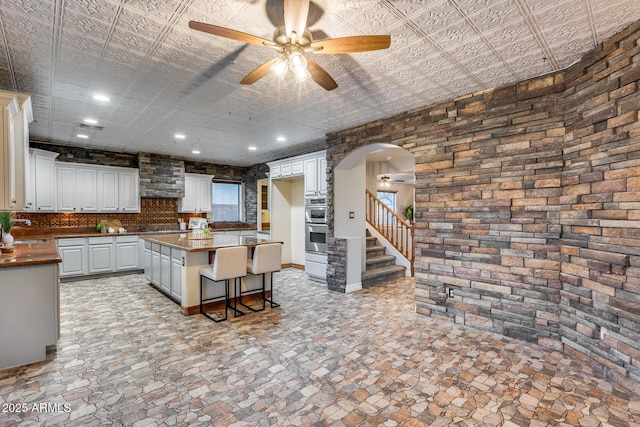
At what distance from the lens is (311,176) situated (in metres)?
6.09

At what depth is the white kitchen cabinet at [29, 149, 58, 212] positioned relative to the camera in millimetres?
5688

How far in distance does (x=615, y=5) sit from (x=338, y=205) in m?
3.95

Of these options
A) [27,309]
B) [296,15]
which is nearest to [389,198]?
[296,15]

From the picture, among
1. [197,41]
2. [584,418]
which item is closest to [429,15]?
[197,41]

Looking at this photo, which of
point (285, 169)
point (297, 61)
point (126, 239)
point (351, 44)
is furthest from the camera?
point (285, 169)

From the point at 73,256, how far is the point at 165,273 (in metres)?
2.63

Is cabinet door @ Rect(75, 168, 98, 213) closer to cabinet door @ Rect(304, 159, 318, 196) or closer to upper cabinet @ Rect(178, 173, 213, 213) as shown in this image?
upper cabinet @ Rect(178, 173, 213, 213)

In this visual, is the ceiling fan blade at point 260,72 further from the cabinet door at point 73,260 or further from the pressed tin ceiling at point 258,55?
the cabinet door at point 73,260

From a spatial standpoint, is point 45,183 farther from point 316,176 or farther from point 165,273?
point 316,176

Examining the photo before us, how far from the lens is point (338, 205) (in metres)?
5.41

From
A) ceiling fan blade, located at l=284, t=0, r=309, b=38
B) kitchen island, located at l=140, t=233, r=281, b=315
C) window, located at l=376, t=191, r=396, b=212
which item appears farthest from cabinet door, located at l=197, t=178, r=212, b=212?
ceiling fan blade, located at l=284, t=0, r=309, b=38

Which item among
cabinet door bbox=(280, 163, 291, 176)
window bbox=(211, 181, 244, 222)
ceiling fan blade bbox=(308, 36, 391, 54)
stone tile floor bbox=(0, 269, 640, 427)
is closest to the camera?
ceiling fan blade bbox=(308, 36, 391, 54)

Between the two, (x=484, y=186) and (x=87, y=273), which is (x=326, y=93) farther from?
(x=87, y=273)

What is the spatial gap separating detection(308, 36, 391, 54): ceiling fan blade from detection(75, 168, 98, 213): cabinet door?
21.4 ft
